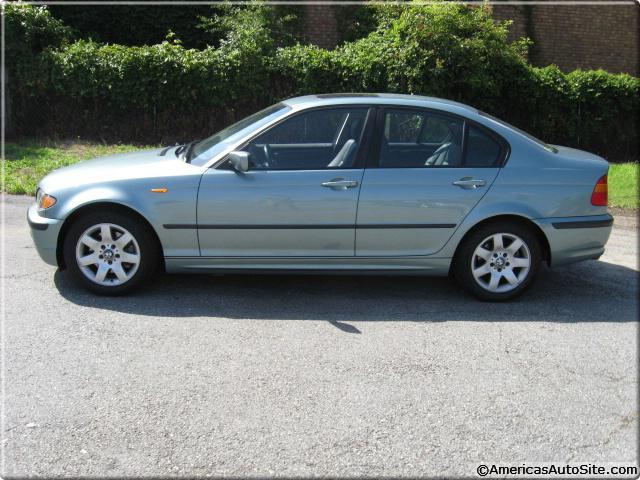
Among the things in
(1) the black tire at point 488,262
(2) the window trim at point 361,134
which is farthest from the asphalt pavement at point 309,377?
(2) the window trim at point 361,134

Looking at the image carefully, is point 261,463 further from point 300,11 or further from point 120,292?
point 300,11

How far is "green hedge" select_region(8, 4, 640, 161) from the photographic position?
11594 millimetres

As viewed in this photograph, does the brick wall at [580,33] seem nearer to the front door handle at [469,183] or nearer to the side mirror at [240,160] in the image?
the front door handle at [469,183]

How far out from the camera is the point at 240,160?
5309 millimetres

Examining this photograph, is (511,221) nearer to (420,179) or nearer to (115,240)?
(420,179)

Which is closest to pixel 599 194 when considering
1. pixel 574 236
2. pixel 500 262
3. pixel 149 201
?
pixel 574 236

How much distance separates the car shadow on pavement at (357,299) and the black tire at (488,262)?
0.33 feet

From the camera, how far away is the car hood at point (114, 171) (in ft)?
17.9

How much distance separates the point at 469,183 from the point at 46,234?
3.40m

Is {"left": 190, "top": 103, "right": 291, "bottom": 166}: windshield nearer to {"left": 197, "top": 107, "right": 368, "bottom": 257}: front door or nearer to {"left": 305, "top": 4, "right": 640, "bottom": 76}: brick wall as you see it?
{"left": 197, "top": 107, "right": 368, "bottom": 257}: front door

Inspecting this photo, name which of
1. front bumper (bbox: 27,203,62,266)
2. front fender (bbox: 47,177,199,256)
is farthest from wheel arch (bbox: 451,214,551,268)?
front bumper (bbox: 27,203,62,266)

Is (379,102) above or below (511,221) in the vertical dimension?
above

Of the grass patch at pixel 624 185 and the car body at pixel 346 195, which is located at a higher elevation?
the car body at pixel 346 195

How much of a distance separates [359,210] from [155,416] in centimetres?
240
